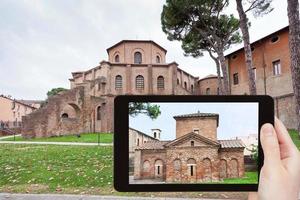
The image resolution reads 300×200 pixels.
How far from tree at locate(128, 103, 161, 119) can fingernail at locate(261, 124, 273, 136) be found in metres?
0.39

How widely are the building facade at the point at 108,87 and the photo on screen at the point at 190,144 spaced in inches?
1003

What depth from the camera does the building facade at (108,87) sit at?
28.0 m

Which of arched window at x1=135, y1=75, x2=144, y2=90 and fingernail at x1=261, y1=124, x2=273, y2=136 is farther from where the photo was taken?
arched window at x1=135, y1=75, x2=144, y2=90

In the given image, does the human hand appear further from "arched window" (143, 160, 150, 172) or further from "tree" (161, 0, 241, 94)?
"tree" (161, 0, 241, 94)

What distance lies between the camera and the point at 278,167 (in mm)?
1119

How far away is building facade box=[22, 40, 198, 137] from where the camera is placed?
2800cm

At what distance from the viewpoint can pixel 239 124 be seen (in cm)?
133

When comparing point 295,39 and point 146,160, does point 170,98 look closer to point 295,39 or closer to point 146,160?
point 146,160

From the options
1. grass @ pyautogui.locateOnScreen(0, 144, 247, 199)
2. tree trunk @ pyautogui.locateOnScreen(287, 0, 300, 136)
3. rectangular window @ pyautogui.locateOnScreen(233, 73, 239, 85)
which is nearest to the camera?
grass @ pyautogui.locateOnScreen(0, 144, 247, 199)

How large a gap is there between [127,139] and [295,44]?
10.3 meters

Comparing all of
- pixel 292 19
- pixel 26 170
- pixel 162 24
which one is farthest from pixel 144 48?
pixel 26 170

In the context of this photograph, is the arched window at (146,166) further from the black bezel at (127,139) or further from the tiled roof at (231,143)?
the tiled roof at (231,143)

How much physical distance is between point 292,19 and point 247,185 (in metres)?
10.4

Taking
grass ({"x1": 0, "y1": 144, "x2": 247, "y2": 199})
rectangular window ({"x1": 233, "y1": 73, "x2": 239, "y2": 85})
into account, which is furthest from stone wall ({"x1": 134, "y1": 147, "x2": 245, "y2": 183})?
rectangular window ({"x1": 233, "y1": 73, "x2": 239, "y2": 85})
